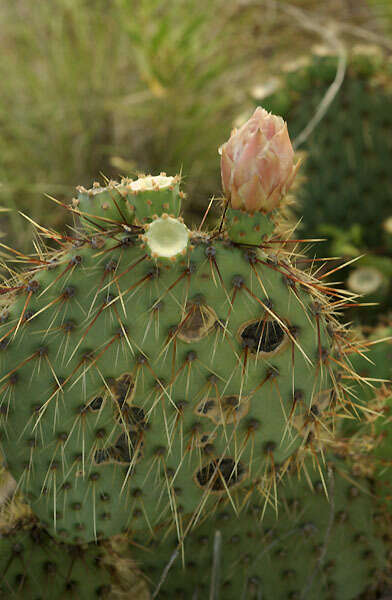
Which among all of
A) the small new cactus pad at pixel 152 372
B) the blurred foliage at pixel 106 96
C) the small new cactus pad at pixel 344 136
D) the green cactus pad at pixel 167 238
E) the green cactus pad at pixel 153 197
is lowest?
the small new cactus pad at pixel 152 372

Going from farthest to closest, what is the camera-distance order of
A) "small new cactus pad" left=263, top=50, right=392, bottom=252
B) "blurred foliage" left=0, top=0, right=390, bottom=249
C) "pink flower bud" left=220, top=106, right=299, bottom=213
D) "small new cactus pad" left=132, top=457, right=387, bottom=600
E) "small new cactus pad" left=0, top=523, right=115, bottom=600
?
1. "blurred foliage" left=0, top=0, right=390, bottom=249
2. "small new cactus pad" left=263, top=50, right=392, bottom=252
3. "small new cactus pad" left=132, top=457, right=387, bottom=600
4. "small new cactus pad" left=0, top=523, right=115, bottom=600
5. "pink flower bud" left=220, top=106, right=299, bottom=213

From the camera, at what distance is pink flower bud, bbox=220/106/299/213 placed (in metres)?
0.61

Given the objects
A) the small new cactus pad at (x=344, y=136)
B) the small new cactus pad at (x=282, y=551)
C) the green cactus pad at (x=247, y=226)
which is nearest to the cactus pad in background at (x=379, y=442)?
the small new cactus pad at (x=282, y=551)

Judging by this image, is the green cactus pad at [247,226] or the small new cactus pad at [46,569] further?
the small new cactus pad at [46,569]

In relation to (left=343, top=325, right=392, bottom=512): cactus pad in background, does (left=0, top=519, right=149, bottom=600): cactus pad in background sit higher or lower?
lower

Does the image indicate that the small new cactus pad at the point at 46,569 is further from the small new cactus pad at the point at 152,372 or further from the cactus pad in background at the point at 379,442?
the cactus pad in background at the point at 379,442

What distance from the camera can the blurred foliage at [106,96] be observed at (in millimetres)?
2170

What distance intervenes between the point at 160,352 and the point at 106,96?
1835mm

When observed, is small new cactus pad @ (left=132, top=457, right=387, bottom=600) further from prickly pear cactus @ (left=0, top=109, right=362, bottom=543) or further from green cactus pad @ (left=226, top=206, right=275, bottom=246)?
green cactus pad @ (left=226, top=206, right=275, bottom=246)

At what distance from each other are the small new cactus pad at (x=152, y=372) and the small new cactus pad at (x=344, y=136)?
91cm

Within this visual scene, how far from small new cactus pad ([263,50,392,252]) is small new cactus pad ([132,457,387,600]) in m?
0.80

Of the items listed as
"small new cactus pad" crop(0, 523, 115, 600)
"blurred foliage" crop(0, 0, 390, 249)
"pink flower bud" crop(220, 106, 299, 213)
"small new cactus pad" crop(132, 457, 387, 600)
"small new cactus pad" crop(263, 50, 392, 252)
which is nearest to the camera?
"pink flower bud" crop(220, 106, 299, 213)

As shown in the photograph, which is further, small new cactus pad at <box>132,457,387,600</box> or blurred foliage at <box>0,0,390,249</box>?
blurred foliage at <box>0,0,390,249</box>

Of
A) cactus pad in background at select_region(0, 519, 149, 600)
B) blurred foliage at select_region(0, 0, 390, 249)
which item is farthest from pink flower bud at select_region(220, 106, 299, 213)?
blurred foliage at select_region(0, 0, 390, 249)
